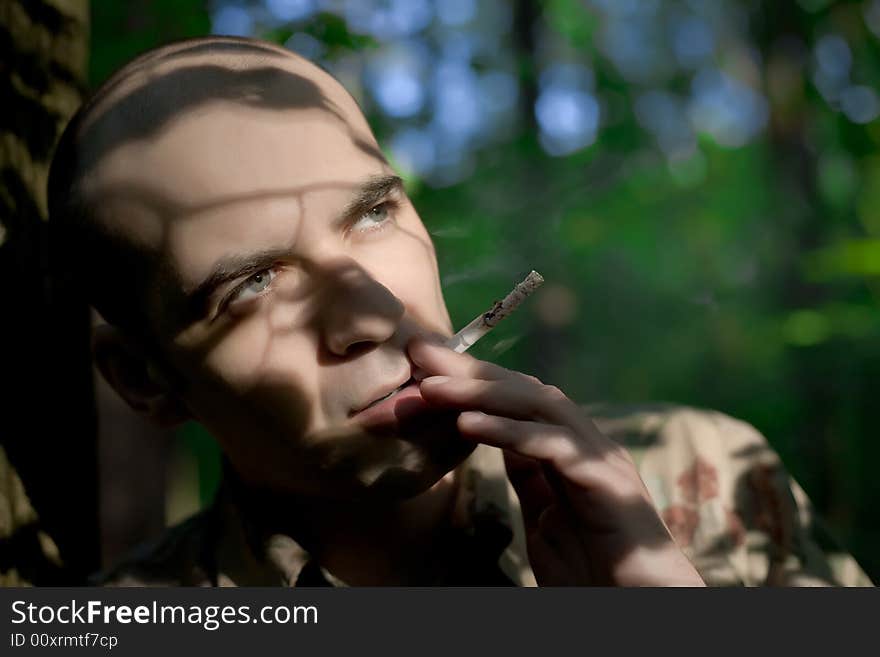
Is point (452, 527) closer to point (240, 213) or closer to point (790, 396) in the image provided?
point (240, 213)

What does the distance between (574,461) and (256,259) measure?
0.81 m

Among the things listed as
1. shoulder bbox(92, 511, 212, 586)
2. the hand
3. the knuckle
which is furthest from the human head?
shoulder bbox(92, 511, 212, 586)

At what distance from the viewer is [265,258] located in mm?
1691

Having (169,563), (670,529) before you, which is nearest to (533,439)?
(670,529)

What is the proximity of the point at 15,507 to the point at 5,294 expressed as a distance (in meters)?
0.63

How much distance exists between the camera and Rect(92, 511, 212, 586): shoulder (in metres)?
2.21

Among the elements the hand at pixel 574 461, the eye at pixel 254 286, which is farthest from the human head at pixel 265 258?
the hand at pixel 574 461

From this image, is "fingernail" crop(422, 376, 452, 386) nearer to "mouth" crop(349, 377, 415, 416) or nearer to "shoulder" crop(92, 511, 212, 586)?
"mouth" crop(349, 377, 415, 416)

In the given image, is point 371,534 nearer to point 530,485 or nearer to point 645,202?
point 530,485

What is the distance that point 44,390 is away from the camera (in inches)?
95.0

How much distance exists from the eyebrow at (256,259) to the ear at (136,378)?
36 cm

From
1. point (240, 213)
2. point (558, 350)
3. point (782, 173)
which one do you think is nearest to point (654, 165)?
point (782, 173)

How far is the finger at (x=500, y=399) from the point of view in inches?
62.6

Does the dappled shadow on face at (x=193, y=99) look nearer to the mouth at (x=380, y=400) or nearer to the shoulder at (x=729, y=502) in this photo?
the mouth at (x=380, y=400)
